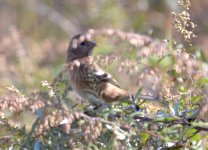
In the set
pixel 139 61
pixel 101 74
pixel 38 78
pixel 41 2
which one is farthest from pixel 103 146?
pixel 41 2

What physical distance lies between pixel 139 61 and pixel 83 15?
28.5ft

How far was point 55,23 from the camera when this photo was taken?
1191 cm

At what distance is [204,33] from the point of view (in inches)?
398

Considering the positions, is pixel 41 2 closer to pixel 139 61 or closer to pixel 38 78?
pixel 38 78

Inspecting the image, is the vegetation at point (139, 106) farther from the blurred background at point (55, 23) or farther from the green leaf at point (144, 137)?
the blurred background at point (55, 23)

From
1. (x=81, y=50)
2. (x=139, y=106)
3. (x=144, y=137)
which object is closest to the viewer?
(x=144, y=137)

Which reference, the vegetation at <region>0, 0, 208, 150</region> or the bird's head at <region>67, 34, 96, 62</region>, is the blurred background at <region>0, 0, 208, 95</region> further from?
the vegetation at <region>0, 0, 208, 150</region>

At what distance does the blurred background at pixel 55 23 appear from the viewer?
8805 mm

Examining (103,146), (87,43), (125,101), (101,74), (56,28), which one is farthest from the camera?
(56,28)

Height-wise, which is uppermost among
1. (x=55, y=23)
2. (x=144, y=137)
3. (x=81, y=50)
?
(x=55, y=23)

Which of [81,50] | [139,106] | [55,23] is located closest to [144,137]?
[139,106]

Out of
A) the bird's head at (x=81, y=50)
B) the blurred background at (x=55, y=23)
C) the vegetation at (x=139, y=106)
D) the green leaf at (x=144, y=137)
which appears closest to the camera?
the vegetation at (x=139, y=106)

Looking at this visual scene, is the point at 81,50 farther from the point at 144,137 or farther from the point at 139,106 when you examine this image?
the point at 144,137

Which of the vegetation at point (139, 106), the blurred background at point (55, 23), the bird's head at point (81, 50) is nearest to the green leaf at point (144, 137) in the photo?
the vegetation at point (139, 106)
